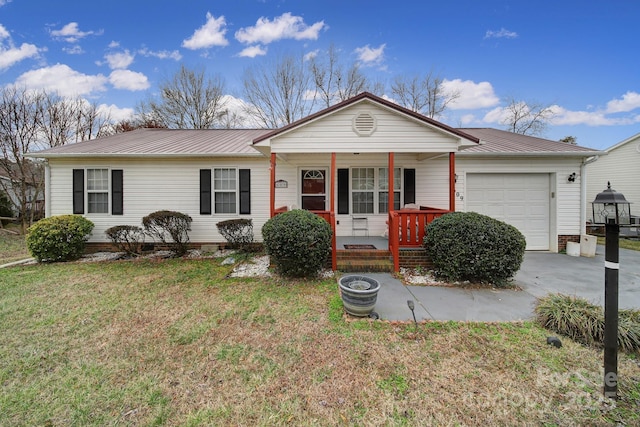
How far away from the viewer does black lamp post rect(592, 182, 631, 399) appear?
2332 mm

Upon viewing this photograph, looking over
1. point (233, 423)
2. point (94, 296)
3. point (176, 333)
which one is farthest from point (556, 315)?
point (94, 296)

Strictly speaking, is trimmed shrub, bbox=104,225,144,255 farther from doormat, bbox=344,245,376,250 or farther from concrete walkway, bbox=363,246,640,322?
concrete walkway, bbox=363,246,640,322

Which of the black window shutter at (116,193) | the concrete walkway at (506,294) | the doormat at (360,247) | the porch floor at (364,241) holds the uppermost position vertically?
the black window shutter at (116,193)

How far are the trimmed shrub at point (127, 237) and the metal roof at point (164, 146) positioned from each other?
231 centimetres

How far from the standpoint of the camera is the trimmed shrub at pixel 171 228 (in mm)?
7801

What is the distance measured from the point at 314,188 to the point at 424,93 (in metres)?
15.9

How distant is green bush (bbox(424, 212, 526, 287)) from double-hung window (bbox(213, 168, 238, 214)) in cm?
635

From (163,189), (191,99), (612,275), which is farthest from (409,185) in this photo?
(191,99)

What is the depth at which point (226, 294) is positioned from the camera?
493 cm

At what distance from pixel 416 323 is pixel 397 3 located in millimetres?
12035

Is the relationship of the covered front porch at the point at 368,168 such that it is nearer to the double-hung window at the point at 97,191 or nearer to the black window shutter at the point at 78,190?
the double-hung window at the point at 97,191

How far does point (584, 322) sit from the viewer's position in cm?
332

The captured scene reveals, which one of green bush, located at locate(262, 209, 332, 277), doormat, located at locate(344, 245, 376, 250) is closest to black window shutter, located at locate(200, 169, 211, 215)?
green bush, located at locate(262, 209, 332, 277)

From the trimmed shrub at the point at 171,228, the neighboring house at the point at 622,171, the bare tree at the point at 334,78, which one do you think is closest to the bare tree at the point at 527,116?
the neighboring house at the point at 622,171
